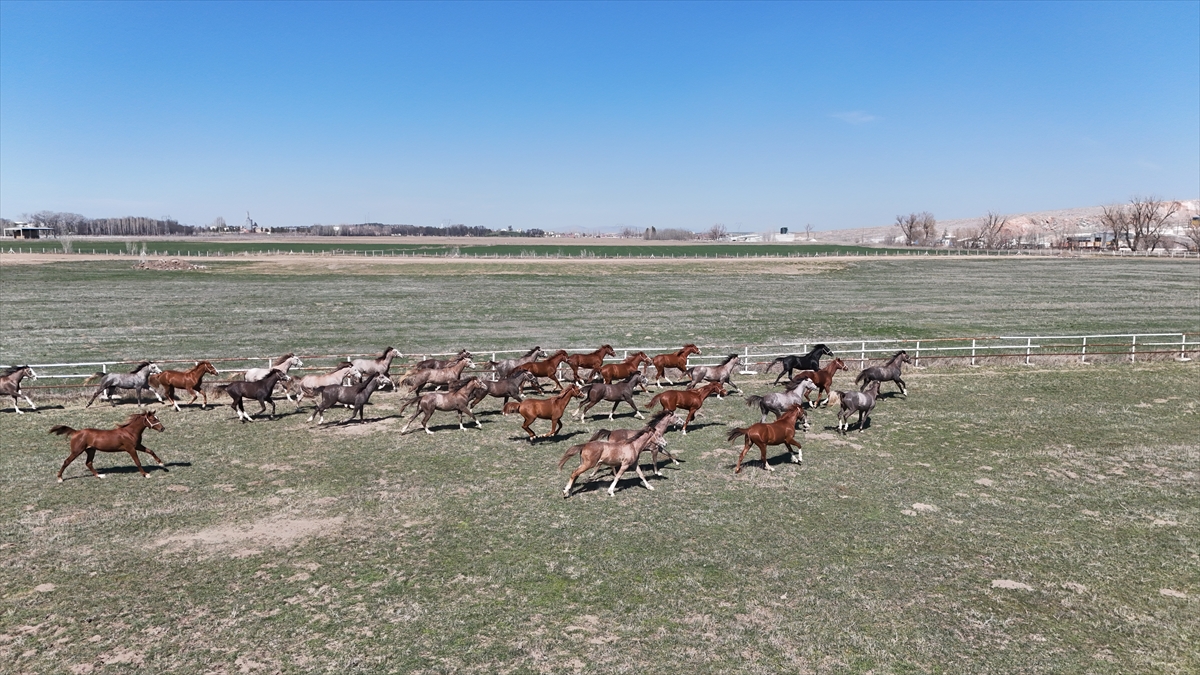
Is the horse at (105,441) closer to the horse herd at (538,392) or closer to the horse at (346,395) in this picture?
the horse herd at (538,392)

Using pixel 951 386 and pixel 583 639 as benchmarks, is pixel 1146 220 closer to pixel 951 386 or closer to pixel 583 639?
pixel 951 386

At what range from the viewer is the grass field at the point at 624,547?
28.7ft

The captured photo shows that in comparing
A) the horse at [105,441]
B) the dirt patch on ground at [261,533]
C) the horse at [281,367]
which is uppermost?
the horse at [281,367]

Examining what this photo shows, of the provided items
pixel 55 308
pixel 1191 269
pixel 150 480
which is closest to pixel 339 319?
pixel 55 308

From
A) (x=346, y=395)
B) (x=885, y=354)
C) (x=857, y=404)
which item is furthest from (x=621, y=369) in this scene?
(x=885, y=354)

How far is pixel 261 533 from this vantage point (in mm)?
12062

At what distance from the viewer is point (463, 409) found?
18422 millimetres

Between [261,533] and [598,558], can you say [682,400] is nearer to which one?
[598,558]

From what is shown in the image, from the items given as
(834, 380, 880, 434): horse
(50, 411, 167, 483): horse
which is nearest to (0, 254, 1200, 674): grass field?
(50, 411, 167, 483): horse

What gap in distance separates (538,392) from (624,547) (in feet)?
36.9

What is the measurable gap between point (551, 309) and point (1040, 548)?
145 ft

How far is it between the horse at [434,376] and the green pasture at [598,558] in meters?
4.51

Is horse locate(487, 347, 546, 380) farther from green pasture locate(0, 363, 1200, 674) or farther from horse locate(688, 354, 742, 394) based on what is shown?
green pasture locate(0, 363, 1200, 674)

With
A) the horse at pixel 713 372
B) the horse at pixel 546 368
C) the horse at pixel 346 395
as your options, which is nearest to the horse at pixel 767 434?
the horse at pixel 713 372
